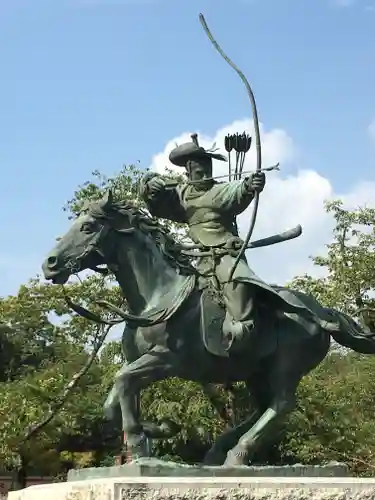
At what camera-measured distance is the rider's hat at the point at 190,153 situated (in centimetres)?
791

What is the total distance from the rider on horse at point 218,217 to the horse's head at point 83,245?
70 centimetres

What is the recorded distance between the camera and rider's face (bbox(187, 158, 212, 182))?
313 inches

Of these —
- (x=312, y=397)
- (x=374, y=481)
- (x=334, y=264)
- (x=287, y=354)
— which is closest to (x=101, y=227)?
(x=287, y=354)

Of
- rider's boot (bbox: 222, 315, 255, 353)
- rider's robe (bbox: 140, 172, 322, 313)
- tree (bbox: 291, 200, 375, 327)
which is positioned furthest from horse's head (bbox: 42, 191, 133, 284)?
tree (bbox: 291, 200, 375, 327)

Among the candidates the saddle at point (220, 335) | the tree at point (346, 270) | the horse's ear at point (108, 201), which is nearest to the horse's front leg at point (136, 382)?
the saddle at point (220, 335)

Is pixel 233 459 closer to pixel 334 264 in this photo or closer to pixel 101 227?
pixel 101 227

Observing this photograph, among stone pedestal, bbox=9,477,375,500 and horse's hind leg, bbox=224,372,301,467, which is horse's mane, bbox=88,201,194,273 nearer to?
horse's hind leg, bbox=224,372,301,467

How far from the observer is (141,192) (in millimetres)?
7863

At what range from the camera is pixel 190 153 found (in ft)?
25.9

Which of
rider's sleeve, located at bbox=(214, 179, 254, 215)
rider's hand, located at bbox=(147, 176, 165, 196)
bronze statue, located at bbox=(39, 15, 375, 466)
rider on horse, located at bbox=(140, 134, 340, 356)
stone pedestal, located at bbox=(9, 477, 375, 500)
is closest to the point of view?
stone pedestal, located at bbox=(9, 477, 375, 500)

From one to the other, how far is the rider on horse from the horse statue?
15cm

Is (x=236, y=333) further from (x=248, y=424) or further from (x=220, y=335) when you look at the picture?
(x=248, y=424)

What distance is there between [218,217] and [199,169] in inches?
20.7

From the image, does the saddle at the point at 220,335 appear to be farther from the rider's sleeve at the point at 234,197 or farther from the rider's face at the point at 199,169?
the rider's face at the point at 199,169
